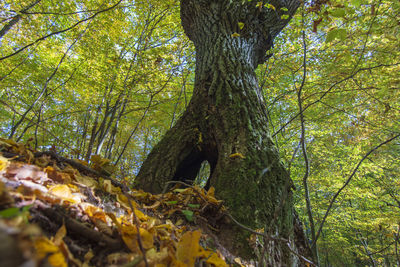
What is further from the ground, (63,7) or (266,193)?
(63,7)

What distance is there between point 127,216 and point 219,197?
735mm

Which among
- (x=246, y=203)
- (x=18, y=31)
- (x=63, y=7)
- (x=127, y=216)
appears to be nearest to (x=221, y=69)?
(x=246, y=203)

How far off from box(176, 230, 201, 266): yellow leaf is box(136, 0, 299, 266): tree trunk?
305 mm

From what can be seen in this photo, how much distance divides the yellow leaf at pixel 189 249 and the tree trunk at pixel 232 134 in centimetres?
30

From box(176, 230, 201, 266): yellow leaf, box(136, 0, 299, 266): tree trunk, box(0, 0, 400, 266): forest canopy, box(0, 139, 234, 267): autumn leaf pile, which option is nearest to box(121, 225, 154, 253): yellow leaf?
box(0, 139, 234, 267): autumn leaf pile

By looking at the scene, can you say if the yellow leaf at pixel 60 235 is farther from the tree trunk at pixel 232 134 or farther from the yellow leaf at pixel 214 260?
the tree trunk at pixel 232 134

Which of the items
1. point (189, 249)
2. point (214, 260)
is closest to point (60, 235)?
point (189, 249)

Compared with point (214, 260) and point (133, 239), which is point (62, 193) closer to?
point (133, 239)

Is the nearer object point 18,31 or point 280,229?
point 280,229

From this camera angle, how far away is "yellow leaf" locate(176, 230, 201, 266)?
2.06 feet

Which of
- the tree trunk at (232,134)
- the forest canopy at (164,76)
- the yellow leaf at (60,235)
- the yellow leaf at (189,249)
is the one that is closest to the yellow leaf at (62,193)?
the yellow leaf at (60,235)

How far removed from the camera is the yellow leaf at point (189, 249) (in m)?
0.63

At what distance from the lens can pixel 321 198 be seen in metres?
9.86

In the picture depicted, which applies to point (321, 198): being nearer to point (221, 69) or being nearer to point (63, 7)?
point (221, 69)
